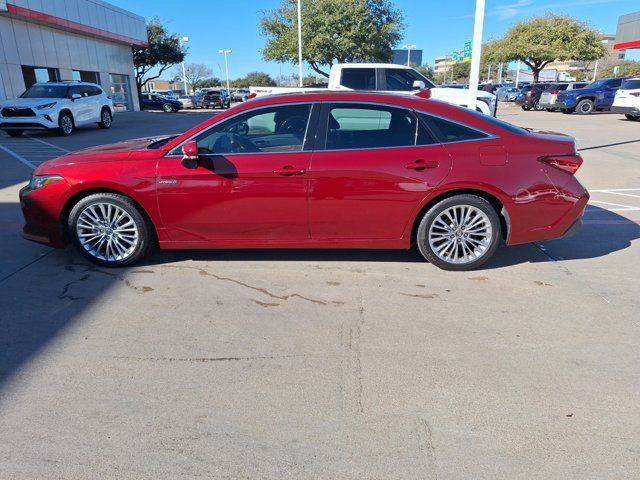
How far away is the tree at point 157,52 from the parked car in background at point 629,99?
118ft

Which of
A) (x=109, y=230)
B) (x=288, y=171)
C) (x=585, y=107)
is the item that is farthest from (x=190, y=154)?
(x=585, y=107)

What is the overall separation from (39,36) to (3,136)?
39.0 ft

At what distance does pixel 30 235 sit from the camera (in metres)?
4.78

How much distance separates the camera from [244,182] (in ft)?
14.2

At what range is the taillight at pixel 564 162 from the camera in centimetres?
443

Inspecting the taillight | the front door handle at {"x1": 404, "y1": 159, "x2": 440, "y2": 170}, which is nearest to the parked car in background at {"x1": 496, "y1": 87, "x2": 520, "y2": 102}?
the taillight

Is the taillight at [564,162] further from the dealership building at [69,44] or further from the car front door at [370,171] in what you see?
the dealership building at [69,44]

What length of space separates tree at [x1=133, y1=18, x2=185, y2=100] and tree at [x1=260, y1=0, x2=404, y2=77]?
14722 mm

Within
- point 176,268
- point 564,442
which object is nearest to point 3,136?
point 176,268

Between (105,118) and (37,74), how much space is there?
1008cm

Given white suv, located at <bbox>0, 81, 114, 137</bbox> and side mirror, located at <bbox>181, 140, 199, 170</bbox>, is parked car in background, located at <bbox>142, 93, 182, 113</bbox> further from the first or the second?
side mirror, located at <bbox>181, 140, 199, 170</bbox>

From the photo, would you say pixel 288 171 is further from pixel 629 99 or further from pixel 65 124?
pixel 629 99

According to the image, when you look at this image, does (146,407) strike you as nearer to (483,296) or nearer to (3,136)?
(483,296)

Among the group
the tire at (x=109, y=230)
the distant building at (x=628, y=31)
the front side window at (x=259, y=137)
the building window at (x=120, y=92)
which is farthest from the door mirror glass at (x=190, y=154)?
the distant building at (x=628, y=31)
